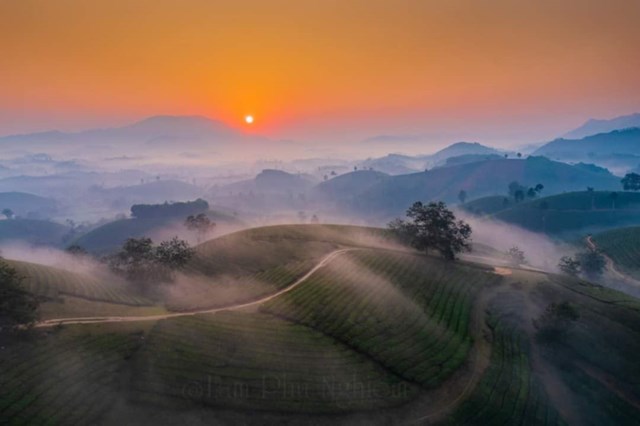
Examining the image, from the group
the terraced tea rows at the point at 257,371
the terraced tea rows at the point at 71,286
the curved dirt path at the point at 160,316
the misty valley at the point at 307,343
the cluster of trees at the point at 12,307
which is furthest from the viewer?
the terraced tea rows at the point at 71,286

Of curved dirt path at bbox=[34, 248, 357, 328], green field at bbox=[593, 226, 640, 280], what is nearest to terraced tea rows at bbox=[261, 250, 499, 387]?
curved dirt path at bbox=[34, 248, 357, 328]

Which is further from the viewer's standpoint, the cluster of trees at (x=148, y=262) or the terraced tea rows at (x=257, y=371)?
the cluster of trees at (x=148, y=262)

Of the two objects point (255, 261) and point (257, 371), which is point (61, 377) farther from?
point (255, 261)

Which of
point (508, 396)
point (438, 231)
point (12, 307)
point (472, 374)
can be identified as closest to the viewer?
point (12, 307)

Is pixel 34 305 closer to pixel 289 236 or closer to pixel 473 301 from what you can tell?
pixel 289 236

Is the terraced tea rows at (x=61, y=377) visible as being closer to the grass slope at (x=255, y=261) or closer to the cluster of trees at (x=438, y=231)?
the grass slope at (x=255, y=261)

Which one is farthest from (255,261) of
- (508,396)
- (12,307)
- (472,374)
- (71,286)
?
(508,396)

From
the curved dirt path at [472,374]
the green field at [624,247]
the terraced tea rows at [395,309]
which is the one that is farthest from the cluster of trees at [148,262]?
the green field at [624,247]

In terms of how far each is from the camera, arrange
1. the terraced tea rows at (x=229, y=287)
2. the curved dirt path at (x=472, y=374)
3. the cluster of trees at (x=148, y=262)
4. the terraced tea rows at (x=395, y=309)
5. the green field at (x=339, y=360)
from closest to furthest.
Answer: the green field at (x=339, y=360), the curved dirt path at (x=472, y=374), the terraced tea rows at (x=395, y=309), the terraced tea rows at (x=229, y=287), the cluster of trees at (x=148, y=262)
